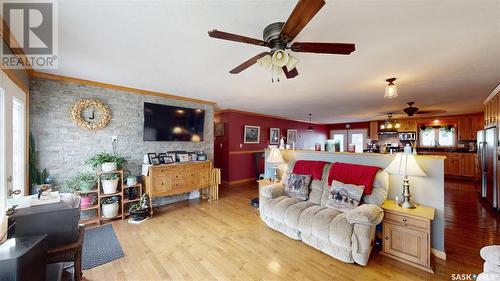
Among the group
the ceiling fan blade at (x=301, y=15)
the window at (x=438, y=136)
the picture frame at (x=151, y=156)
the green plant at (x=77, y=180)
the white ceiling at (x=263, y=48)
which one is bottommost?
the green plant at (x=77, y=180)

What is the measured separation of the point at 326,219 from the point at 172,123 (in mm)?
3522

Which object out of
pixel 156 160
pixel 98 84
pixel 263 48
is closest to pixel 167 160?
pixel 156 160

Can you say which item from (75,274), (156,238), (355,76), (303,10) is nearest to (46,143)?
(156,238)

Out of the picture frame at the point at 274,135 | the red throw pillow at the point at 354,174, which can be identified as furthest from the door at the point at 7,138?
the picture frame at the point at 274,135

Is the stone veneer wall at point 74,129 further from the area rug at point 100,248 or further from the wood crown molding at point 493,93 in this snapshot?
the wood crown molding at point 493,93

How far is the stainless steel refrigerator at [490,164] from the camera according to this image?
3785 millimetres

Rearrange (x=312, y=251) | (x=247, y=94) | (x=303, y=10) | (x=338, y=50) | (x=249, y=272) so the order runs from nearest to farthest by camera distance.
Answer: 1. (x=303, y=10)
2. (x=338, y=50)
3. (x=249, y=272)
4. (x=312, y=251)
5. (x=247, y=94)

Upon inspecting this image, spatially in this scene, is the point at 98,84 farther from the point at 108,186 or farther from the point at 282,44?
the point at 282,44

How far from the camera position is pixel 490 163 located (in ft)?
13.3

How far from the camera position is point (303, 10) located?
1.15 meters

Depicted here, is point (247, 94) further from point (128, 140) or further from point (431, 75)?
point (431, 75)

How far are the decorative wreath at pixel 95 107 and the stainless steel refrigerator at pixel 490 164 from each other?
7417 mm

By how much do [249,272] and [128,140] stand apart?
327cm

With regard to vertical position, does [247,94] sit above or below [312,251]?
above
